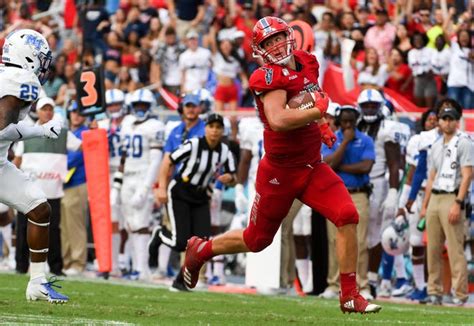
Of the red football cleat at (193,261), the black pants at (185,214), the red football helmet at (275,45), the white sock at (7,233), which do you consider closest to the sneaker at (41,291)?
the red football cleat at (193,261)

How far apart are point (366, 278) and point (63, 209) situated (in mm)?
4051

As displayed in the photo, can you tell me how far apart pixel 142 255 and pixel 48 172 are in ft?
4.84

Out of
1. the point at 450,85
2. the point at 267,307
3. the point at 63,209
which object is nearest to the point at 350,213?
the point at 267,307

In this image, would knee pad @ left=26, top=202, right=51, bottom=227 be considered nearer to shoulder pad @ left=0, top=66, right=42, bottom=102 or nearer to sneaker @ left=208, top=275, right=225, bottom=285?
shoulder pad @ left=0, top=66, right=42, bottom=102

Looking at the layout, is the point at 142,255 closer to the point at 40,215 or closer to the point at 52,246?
the point at 52,246

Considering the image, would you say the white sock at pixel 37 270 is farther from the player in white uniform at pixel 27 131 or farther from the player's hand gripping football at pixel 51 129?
the player's hand gripping football at pixel 51 129

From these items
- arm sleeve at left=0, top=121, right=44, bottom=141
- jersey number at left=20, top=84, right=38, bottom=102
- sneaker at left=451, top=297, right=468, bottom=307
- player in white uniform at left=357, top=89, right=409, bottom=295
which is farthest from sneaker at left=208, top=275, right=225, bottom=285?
jersey number at left=20, top=84, right=38, bottom=102

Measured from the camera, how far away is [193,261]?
33.1 ft

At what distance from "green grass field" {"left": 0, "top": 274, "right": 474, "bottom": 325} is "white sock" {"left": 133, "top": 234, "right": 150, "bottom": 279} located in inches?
85.0

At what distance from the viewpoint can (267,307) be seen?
11250mm

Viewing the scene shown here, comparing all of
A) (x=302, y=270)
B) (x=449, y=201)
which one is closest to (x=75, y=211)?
(x=302, y=270)

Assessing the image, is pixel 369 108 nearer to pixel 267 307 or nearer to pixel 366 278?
pixel 366 278

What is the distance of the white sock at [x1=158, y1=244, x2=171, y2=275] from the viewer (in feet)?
51.5

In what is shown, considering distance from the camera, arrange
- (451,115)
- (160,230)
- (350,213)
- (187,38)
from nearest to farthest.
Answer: (350,213), (451,115), (160,230), (187,38)
